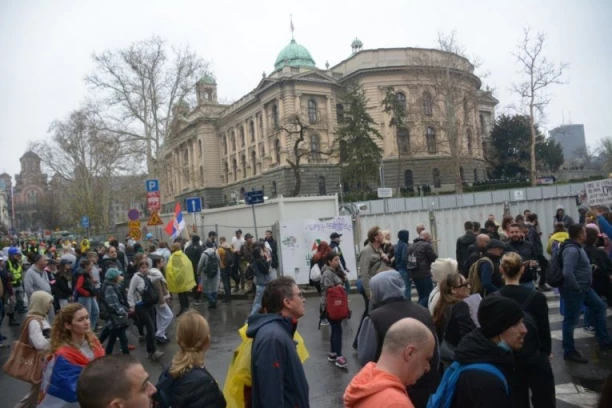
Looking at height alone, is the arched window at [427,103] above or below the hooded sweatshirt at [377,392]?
above

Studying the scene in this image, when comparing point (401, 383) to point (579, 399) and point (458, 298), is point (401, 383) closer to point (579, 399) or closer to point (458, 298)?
point (458, 298)

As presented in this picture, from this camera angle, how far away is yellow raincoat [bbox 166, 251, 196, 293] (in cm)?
1173

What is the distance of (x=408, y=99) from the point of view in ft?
199

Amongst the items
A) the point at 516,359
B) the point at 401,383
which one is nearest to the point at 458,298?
the point at 516,359

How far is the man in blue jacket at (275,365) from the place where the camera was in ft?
10.5

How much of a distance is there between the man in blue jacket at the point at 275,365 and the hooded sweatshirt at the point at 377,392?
2.90 ft

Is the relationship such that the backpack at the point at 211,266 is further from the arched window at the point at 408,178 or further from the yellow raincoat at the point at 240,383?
the arched window at the point at 408,178

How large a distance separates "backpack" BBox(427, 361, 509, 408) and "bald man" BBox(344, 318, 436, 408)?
16.0 inches

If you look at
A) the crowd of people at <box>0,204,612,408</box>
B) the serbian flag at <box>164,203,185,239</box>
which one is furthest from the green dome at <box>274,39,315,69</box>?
the crowd of people at <box>0,204,612,408</box>

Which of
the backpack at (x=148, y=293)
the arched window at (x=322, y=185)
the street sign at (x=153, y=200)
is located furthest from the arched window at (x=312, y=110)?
the backpack at (x=148, y=293)

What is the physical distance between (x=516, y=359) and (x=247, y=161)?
6935 cm

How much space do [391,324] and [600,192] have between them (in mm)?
11533

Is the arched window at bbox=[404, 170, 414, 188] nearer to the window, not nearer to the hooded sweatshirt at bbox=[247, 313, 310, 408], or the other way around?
the window

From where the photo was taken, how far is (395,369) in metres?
2.46
